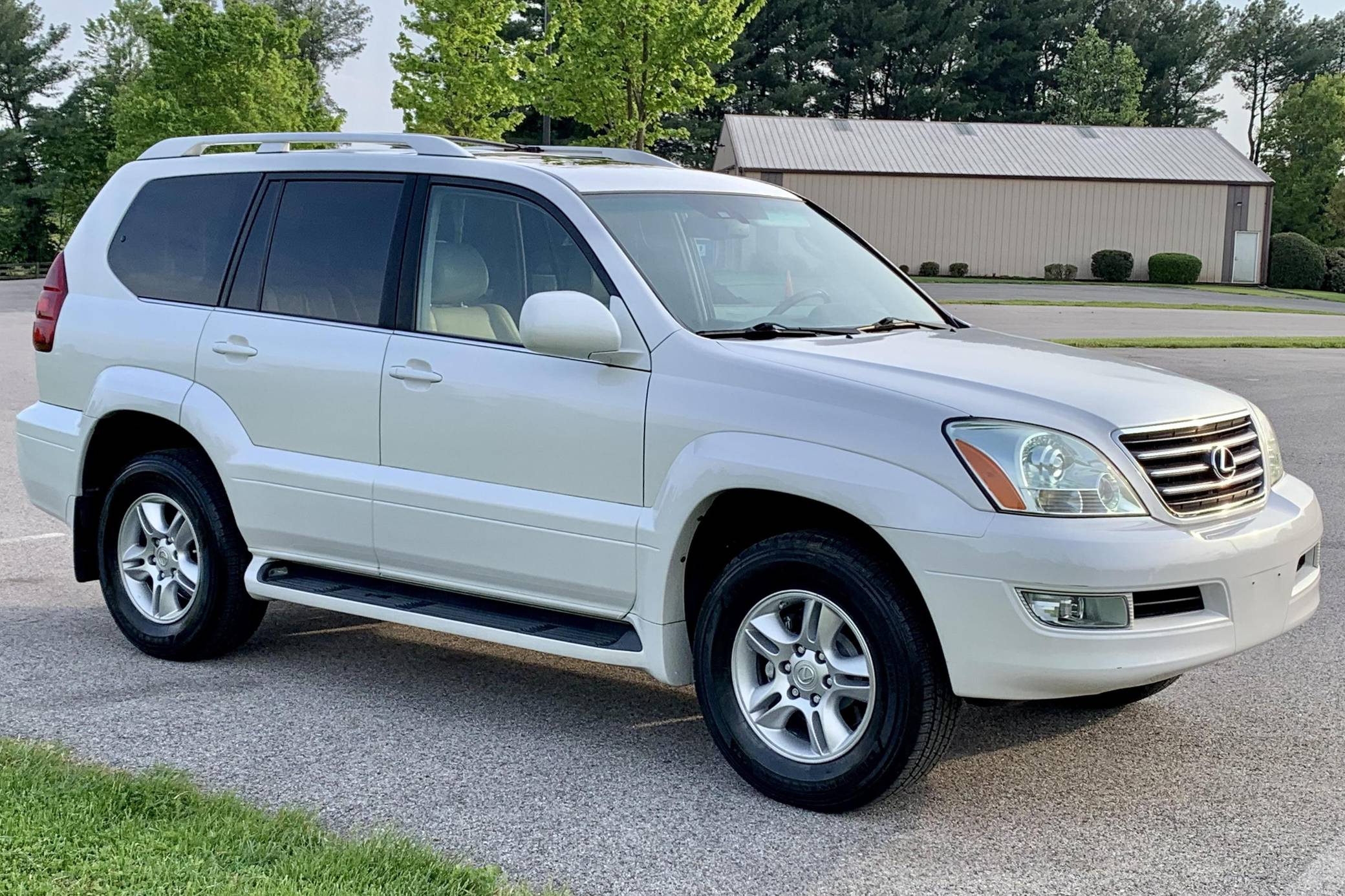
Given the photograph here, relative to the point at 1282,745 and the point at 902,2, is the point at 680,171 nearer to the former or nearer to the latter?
the point at 1282,745

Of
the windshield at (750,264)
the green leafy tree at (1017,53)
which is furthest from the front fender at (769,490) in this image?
the green leafy tree at (1017,53)

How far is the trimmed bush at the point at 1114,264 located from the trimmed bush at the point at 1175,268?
3.18ft

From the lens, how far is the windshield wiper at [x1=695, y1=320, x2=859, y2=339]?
4.80 metres

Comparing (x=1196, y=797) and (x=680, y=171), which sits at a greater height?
(x=680, y=171)

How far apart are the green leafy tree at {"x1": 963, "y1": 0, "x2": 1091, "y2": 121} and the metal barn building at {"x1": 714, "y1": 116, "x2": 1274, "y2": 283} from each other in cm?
2405

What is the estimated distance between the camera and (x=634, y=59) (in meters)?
32.0

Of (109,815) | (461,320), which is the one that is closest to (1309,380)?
(461,320)

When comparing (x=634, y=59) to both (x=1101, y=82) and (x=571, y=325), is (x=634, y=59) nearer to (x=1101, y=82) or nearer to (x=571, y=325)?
(x=571, y=325)

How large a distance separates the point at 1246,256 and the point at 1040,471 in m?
55.9

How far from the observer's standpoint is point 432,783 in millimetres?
4559

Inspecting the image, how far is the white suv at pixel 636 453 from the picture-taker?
13.5ft

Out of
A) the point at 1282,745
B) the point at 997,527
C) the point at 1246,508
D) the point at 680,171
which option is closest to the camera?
the point at 997,527

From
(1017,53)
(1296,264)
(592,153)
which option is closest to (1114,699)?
(592,153)

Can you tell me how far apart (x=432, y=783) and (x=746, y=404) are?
5.06 feet
